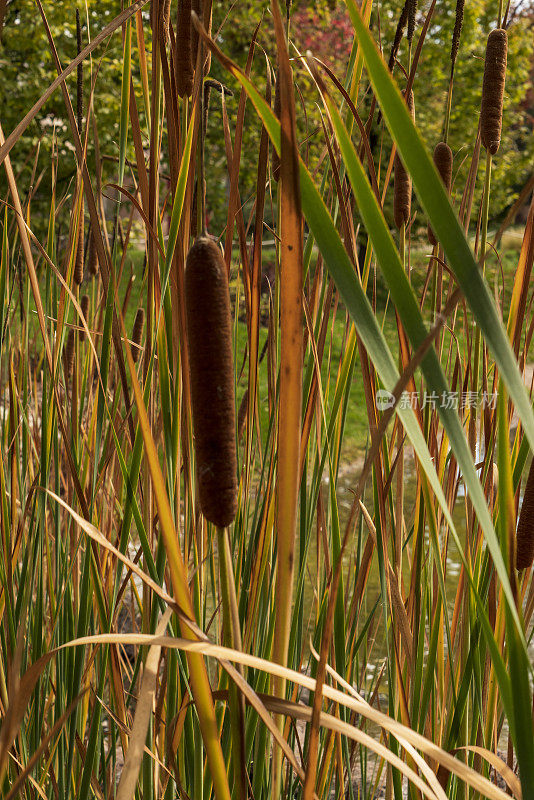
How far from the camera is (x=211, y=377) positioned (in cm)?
26

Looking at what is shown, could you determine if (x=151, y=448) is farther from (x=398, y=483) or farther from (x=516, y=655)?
(x=398, y=483)

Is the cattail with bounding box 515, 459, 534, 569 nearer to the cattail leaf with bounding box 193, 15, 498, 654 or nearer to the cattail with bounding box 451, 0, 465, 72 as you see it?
the cattail leaf with bounding box 193, 15, 498, 654

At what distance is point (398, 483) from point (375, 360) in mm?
405

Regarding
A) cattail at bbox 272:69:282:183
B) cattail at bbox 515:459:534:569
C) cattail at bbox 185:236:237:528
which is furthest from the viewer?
cattail at bbox 272:69:282:183

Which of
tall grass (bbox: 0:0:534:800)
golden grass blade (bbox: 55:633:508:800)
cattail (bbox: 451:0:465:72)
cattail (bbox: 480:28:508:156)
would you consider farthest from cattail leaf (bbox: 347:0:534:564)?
cattail (bbox: 451:0:465:72)

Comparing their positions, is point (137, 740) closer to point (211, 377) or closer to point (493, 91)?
point (211, 377)

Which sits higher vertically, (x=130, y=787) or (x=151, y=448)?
(x=151, y=448)

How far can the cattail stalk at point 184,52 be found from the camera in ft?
1.44

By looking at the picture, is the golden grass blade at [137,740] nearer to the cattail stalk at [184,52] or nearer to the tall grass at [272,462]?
the tall grass at [272,462]

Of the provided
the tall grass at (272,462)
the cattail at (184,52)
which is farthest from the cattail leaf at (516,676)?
the cattail at (184,52)

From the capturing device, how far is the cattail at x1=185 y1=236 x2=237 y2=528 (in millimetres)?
254

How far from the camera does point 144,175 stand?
1.66ft

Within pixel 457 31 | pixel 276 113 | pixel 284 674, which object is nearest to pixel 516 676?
pixel 284 674

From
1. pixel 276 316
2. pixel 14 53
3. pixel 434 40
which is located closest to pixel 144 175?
pixel 276 316
